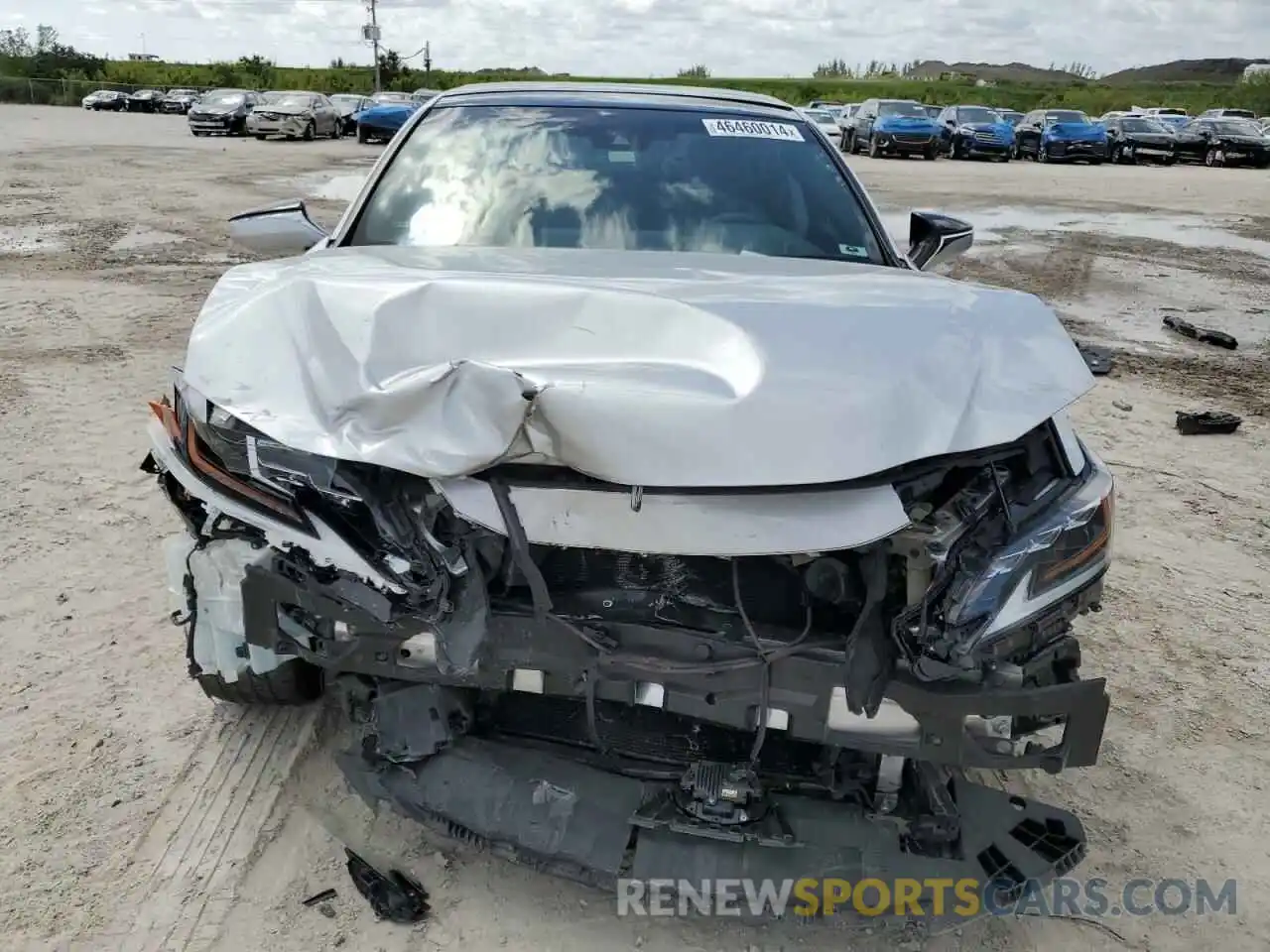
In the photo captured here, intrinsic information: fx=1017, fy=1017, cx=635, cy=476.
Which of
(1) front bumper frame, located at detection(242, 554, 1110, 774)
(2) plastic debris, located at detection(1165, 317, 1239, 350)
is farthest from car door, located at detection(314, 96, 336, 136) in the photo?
(1) front bumper frame, located at detection(242, 554, 1110, 774)

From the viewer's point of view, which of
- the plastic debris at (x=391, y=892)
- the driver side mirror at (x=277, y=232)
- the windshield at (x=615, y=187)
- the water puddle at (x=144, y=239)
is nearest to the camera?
the plastic debris at (x=391, y=892)

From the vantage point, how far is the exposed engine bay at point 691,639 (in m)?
2.10

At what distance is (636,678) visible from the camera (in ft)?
7.11

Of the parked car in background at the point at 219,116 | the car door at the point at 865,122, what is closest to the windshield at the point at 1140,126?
the car door at the point at 865,122

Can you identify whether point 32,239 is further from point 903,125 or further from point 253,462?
point 903,125

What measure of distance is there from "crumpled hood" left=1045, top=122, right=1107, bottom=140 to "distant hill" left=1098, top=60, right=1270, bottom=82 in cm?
13438

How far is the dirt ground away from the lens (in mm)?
2418

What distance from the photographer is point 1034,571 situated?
2119mm

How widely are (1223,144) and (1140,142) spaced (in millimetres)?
2561

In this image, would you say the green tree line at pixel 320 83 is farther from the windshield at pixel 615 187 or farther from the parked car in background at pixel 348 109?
the windshield at pixel 615 187

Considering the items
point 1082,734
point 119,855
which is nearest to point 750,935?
point 1082,734

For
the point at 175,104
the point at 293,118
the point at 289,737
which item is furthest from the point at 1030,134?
the point at 175,104

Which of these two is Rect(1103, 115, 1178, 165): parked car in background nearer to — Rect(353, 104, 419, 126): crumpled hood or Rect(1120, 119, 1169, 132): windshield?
Rect(1120, 119, 1169, 132): windshield

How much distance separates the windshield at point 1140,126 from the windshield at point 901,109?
5838mm
